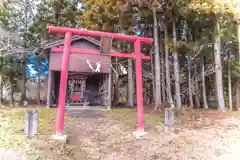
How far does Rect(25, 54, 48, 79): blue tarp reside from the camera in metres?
14.3

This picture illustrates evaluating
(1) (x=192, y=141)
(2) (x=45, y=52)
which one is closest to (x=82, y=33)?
(1) (x=192, y=141)

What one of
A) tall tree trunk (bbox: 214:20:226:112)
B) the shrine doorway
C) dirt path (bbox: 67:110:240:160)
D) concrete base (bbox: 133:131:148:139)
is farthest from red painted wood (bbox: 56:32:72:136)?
tall tree trunk (bbox: 214:20:226:112)

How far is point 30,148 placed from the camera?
4.56 m

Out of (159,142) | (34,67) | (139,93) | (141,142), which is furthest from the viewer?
(34,67)

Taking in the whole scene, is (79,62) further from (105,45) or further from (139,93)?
(139,93)

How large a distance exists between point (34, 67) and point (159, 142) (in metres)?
11.7

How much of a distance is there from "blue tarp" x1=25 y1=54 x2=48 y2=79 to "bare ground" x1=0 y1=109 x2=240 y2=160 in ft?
25.3

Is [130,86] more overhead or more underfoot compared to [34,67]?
more underfoot

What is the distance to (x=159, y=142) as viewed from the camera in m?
5.73

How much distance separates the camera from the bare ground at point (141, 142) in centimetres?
482

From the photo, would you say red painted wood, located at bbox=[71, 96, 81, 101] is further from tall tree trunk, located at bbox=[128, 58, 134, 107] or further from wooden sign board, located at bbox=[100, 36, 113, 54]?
wooden sign board, located at bbox=[100, 36, 113, 54]

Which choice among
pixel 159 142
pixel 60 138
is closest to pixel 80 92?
pixel 60 138

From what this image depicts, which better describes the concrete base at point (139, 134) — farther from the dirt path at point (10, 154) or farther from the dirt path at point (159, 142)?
the dirt path at point (10, 154)

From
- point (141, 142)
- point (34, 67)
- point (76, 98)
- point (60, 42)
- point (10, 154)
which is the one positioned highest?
point (60, 42)
